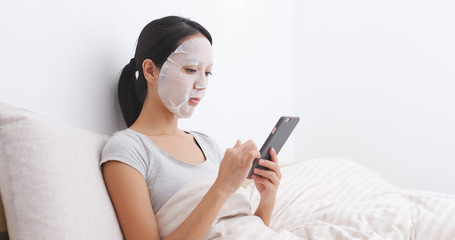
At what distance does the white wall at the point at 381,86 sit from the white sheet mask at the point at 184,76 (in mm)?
1362

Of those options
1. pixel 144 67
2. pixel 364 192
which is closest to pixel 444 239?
pixel 364 192

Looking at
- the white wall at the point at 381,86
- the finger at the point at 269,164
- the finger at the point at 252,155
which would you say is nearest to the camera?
the finger at the point at 252,155

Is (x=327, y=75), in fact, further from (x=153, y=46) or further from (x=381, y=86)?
(x=153, y=46)

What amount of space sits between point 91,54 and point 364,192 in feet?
3.60

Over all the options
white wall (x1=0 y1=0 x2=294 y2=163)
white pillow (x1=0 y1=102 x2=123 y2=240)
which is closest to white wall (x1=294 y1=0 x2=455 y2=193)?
white wall (x1=0 y1=0 x2=294 y2=163)

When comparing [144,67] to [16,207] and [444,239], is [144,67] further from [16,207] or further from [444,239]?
[444,239]

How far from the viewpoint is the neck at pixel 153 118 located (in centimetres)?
118

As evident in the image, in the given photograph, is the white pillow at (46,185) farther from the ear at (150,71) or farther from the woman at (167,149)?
the ear at (150,71)

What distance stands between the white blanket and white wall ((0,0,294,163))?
37 centimetres

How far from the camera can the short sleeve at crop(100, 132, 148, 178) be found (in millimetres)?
1005

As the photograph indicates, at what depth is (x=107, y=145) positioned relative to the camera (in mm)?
1046

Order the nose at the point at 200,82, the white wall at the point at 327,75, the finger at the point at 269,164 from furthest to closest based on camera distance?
1. the white wall at the point at 327,75
2. the nose at the point at 200,82
3. the finger at the point at 269,164

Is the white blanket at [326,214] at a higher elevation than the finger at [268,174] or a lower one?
lower

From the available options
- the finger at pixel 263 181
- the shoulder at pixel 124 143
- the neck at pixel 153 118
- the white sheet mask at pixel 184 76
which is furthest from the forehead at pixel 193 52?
the finger at pixel 263 181
